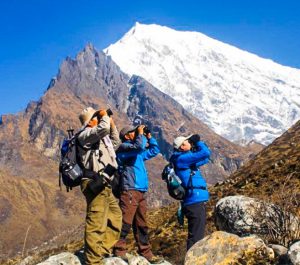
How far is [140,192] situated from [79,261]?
2.18m

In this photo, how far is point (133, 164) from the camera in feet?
39.8

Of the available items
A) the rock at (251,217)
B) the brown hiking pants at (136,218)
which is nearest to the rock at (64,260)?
the brown hiking pants at (136,218)

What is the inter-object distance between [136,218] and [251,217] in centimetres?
245

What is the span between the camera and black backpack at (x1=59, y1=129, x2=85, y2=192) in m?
10.2

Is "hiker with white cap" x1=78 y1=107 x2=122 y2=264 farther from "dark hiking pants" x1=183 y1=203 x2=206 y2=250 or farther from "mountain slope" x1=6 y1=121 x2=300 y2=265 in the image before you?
"mountain slope" x1=6 y1=121 x2=300 y2=265

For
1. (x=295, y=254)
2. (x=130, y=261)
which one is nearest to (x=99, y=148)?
(x=130, y=261)

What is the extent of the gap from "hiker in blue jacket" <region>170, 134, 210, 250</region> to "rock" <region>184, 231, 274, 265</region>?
146 centimetres

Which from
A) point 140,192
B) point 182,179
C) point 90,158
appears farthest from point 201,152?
point 90,158

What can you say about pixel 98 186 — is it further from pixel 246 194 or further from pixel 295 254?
pixel 246 194

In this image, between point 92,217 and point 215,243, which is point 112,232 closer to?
point 92,217

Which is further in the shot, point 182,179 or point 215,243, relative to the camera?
point 182,179

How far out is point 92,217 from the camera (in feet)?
34.1

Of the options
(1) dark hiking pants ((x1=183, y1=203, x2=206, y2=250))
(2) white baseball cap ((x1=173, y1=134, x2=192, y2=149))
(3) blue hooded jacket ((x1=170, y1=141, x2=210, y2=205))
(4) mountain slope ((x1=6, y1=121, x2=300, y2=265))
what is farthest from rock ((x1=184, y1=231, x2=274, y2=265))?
A: (2) white baseball cap ((x1=173, y1=134, x2=192, y2=149))

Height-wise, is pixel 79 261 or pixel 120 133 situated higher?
pixel 120 133
